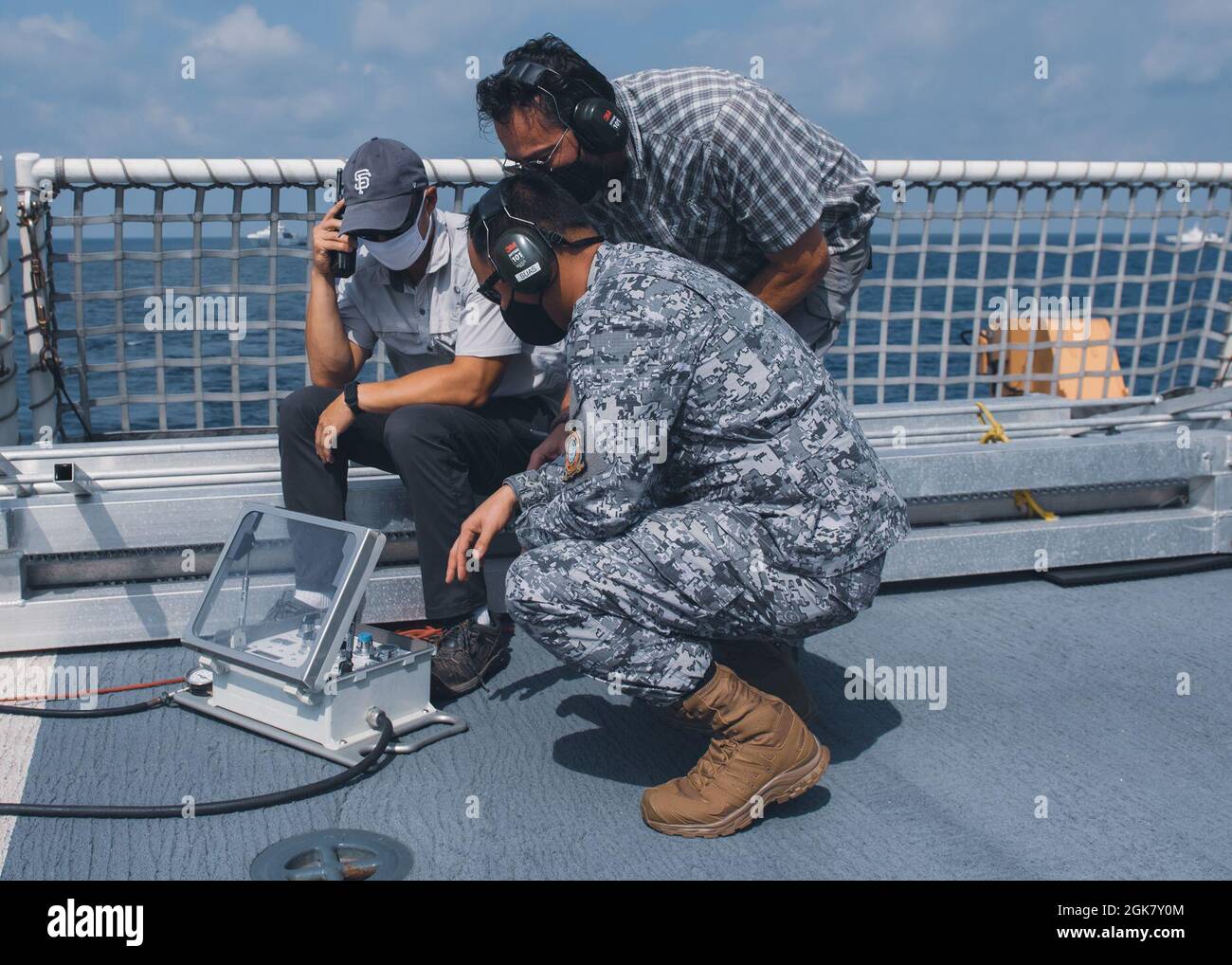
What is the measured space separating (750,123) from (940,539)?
1726 mm

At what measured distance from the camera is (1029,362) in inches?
203

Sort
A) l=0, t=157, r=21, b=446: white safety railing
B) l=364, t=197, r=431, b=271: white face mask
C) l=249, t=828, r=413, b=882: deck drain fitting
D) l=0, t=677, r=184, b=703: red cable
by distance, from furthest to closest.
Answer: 1. l=0, t=157, r=21, b=446: white safety railing
2. l=364, t=197, r=431, b=271: white face mask
3. l=0, t=677, r=184, b=703: red cable
4. l=249, t=828, r=413, b=882: deck drain fitting

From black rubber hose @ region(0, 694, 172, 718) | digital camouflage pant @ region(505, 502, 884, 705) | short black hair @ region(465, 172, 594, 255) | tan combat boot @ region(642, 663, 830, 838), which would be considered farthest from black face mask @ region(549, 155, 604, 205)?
black rubber hose @ region(0, 694, 172, 718)

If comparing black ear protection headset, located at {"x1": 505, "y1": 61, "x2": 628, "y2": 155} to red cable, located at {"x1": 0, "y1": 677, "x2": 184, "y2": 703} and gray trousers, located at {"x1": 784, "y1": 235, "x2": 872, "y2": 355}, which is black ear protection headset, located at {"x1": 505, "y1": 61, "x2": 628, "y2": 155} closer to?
gray trousers, located at {"x1": 784, "y1": 235, "x2": 872, "y2": 355}

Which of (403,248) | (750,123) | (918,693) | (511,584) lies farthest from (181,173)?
(918,693)

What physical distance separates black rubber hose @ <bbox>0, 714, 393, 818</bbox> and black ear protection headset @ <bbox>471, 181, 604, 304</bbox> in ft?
3.74

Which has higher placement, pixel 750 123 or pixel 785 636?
pixel 750 123

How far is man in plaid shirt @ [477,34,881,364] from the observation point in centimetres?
Result: 287

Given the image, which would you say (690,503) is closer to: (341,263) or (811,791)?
(811,791)

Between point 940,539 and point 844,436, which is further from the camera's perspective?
point 940,539

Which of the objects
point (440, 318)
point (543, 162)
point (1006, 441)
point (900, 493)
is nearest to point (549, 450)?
point (440, 318)

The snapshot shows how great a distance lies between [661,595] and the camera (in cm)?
243
